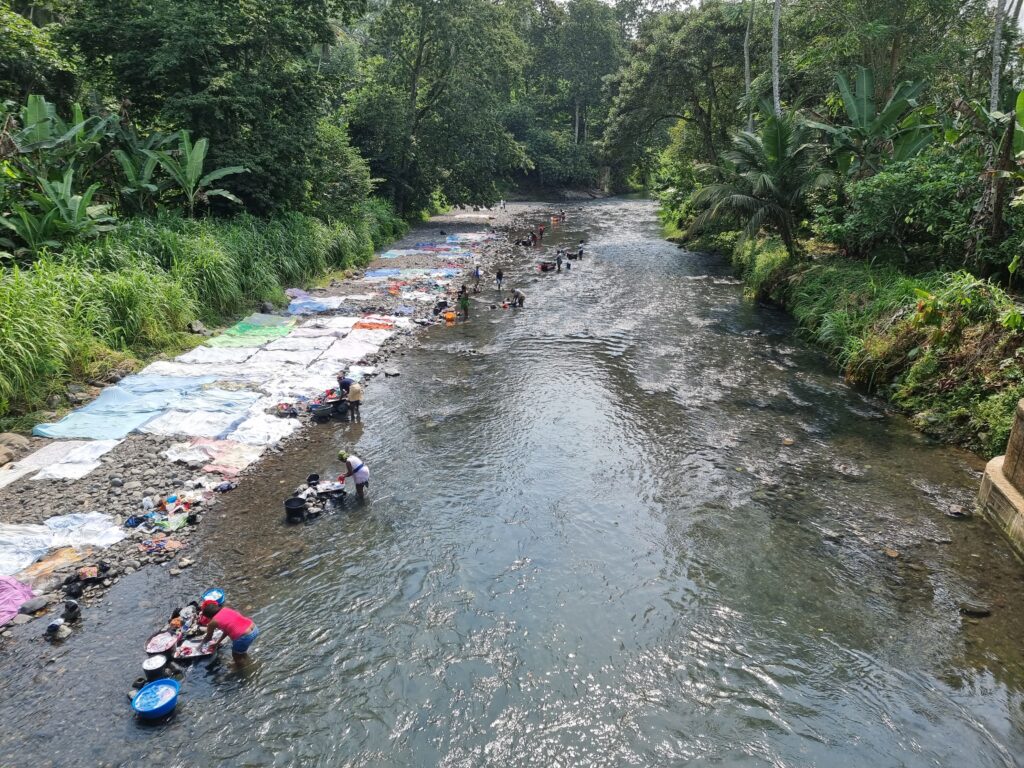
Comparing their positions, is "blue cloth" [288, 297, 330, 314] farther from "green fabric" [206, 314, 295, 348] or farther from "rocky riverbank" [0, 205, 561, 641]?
"rocky riverbank" [0, 205, 561, 641]

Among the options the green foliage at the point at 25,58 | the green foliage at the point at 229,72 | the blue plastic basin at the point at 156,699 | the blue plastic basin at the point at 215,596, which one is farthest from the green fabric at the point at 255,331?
the blue plastic basin at the point at 156,699

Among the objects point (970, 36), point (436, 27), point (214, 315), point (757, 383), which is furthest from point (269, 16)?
point (970, 36)

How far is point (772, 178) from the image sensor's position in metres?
21.5

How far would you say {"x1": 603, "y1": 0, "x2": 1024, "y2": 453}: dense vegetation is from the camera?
12.2 metres

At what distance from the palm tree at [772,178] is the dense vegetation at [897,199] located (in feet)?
0.18

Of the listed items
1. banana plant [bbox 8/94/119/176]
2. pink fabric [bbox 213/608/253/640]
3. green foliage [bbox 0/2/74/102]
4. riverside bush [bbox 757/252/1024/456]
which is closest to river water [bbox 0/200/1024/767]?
pink fabric [bbox 213/608/253/640]

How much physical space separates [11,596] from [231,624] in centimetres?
301

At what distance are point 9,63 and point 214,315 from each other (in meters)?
10.2

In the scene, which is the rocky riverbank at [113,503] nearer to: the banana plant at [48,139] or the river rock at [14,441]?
the river rock at [14,441]

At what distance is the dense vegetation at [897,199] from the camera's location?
1222cm

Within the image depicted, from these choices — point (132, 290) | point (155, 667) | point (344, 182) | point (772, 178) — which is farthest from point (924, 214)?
point (344, 182)

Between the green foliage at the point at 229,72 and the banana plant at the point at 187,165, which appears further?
the green foliage at the point at 229,72

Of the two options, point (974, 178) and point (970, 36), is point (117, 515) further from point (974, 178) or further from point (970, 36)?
point (970, 36)

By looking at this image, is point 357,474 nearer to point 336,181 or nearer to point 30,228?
point 30,228
